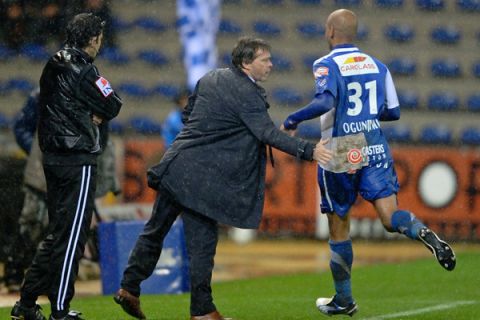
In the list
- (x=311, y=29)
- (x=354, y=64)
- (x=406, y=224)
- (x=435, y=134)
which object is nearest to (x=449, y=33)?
(x=435, y=134)

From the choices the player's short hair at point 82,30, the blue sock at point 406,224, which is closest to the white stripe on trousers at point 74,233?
the player's short hair at point 82,30

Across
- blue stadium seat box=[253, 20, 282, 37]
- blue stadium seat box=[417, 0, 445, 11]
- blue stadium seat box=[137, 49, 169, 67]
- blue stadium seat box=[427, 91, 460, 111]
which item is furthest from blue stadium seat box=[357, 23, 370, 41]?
blue stadium seat box=[137, 49, 169, 67]

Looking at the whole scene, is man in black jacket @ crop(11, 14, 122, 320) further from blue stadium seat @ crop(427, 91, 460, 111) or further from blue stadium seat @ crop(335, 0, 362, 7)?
blue stadium seat @ crop(335, 0, 362, 7)

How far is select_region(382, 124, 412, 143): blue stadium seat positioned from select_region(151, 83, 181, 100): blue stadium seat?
364cm

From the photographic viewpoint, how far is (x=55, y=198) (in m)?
7.15

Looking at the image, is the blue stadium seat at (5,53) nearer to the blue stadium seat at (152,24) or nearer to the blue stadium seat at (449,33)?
the blue stadium seat at (152,24)

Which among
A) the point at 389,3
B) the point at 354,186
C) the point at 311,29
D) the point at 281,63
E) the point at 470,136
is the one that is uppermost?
the point at 389,3

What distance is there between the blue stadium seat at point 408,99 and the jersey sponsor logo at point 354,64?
37.9ft

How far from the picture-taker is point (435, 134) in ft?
61.6

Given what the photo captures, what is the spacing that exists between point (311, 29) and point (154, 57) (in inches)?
105

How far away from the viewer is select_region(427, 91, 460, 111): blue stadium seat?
19125 mm

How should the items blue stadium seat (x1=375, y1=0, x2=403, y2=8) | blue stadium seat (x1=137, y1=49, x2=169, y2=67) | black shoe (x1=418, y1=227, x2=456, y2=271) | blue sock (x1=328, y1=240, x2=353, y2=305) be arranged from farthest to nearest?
blue stadium seat (x1=137, y1=49, x2=169, y2=67) → blue stadium seat (x1=375, y1=0, x2=403, y2=8) → blue sock (x1=328, y1=240, x2=353, y2=305) → black shoe (x1=418, y1=227, x2=456, y2=271)

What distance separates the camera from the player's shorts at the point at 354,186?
24.9 ft

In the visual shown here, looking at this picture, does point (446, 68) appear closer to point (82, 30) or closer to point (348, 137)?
point (348, 137)
